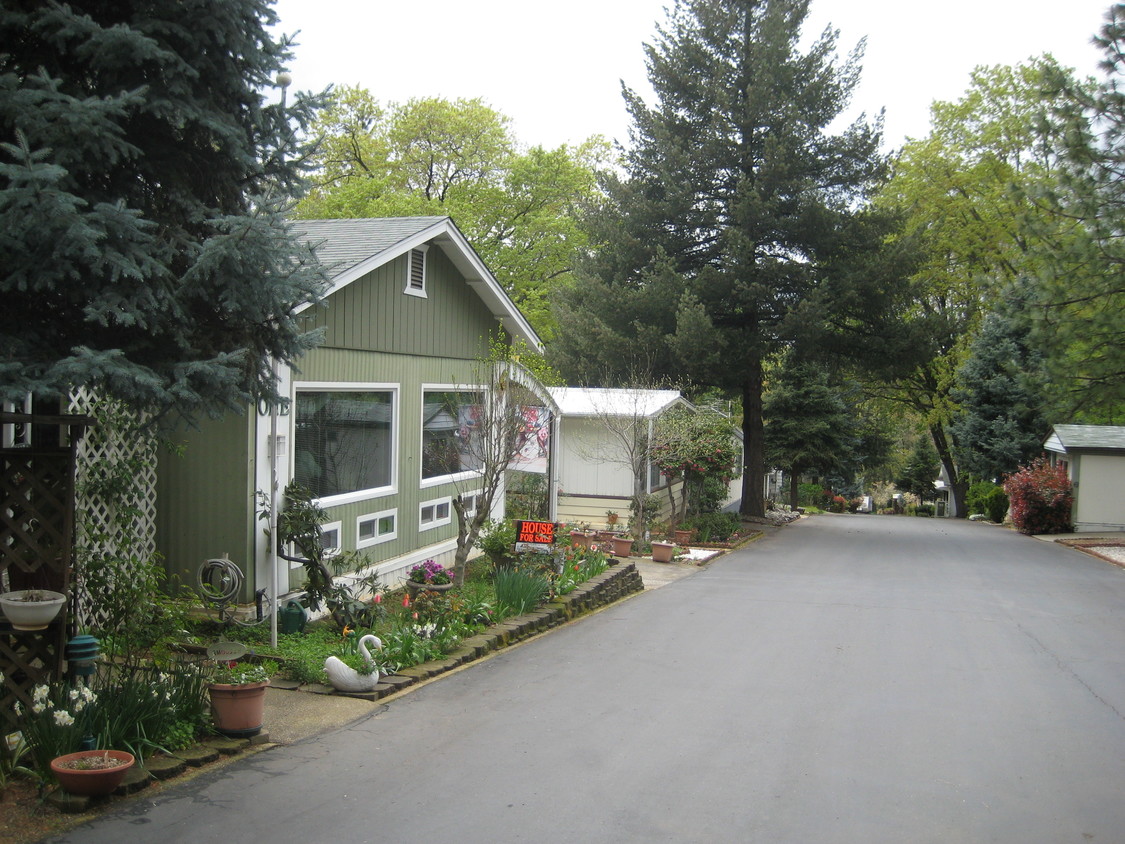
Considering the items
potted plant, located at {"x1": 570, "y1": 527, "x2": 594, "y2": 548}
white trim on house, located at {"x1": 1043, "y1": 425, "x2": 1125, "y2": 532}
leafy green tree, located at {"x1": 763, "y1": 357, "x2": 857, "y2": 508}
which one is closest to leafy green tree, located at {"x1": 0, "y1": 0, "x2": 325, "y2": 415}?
potted plant, located at {"x1": 570, "y1": 527, "x2": 594, "y2": 548}

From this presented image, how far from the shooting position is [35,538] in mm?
5828

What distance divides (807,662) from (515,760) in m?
4.46

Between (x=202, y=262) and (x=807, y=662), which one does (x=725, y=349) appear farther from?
(x=202, y=262)

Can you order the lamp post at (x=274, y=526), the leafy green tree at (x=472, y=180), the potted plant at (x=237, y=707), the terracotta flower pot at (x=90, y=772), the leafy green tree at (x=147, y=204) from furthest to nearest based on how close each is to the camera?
the leafy green tree at (x=472, y=180)
the lamp post at (x=274, y=526)
the potted plant at (x=237, y=707)
the terracotta flower pot at (x=90, y=772)
the leafy green tree at (x=147, y=204)

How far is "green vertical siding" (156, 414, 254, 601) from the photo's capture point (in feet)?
30.5

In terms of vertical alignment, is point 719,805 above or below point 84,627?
below

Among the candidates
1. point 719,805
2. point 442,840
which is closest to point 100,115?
point 442,840

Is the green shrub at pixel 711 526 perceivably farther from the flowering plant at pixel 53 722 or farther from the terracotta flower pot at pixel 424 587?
the flowering plant at pixel 53 722

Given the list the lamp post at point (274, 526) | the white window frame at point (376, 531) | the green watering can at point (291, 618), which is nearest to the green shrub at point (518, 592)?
the white window frame at point (376, 531)

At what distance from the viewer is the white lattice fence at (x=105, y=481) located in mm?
7996

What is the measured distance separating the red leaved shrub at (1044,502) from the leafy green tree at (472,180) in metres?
16.6

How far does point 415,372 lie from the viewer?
12656mm

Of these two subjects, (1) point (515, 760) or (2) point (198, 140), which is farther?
(1) point (515, 760)

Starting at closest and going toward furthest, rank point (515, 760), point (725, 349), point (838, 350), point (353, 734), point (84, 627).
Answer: point (515, 760) < point (353, 734) < point (84, 627) < point (725, 349) < point (838, 350)
